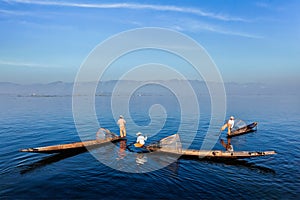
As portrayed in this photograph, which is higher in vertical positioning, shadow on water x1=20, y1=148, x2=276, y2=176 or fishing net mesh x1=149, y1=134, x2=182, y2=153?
fishing net mesh x1=149, y1=134, x2=182, y2=153

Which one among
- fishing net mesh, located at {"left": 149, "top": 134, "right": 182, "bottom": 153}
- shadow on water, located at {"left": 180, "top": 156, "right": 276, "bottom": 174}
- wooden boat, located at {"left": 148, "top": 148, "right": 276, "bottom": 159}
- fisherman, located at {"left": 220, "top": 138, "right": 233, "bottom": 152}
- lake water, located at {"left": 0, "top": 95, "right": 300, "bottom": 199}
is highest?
fishing net mesh, located at {"left": 149, "top": 134, "right": 182, "bottom": 153}

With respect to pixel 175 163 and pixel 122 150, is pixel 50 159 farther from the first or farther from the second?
pixel 175 163

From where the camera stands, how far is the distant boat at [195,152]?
21406 millimetres

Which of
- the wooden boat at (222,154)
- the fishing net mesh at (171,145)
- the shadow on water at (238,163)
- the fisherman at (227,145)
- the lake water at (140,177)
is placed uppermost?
the fishing net mesh at (171,145)

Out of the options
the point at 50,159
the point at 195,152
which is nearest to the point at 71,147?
the point at 50,159

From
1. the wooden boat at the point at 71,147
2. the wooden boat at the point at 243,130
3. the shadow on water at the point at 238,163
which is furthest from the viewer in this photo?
the wooden boat at the point at 243,130

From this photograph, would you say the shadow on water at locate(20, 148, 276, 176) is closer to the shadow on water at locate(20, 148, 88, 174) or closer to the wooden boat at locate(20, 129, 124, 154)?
the shadow on water at locate(20, 148, 88, 174)

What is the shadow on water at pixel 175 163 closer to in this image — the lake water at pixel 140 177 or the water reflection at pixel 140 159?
the lake water at pixel 140 177

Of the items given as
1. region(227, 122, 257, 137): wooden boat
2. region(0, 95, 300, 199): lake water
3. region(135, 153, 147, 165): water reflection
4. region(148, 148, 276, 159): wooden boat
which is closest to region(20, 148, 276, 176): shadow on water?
region(0, 95, 300, 199): lake water

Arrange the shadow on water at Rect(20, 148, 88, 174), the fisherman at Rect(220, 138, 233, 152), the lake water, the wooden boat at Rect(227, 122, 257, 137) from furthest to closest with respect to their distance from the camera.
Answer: the wooden boat at Rect(227, 122, 257, 137)
the fisherman at Rect(220, 138, 233, 152)
the shadow on water at Rect(20, 148, 88, 174)
the lake water

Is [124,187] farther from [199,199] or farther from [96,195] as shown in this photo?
[199,199]

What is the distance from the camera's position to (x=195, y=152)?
22.0 metres

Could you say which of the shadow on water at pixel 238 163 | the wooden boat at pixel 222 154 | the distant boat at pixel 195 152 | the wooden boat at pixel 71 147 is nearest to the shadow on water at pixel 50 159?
the wooden boat at pixel 71 147

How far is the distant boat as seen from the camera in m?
21.4
